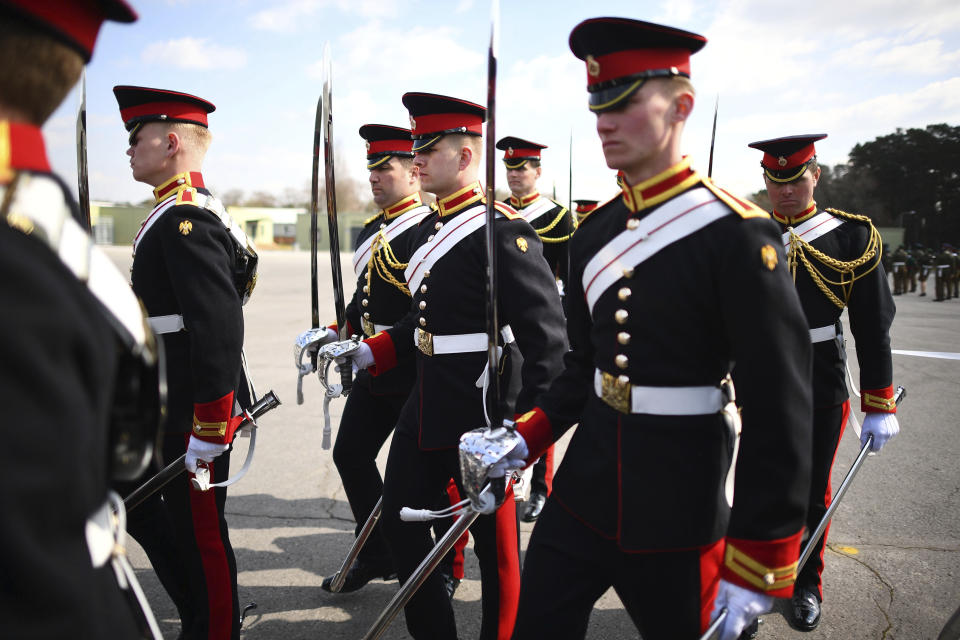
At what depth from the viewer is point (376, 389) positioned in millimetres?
3605

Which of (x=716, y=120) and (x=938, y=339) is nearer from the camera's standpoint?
(x=716, y=120)

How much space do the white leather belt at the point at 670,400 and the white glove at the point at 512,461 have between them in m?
0.35

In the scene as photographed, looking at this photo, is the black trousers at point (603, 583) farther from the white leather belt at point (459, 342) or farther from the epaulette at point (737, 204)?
the white leather belt at point (459, 342)

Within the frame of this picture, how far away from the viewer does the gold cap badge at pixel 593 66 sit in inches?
75.5

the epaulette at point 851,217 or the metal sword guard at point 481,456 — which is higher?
the epaulette at point 851,217

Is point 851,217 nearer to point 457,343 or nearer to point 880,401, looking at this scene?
point 880,401

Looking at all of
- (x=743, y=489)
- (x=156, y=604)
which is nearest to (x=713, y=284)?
(x=743, y=489)

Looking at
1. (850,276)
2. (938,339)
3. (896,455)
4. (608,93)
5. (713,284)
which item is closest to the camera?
(713,284)

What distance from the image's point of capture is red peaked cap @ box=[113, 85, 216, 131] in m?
3.05

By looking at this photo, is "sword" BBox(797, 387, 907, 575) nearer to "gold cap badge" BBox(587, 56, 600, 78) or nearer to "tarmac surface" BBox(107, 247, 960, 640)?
"tarmac surface" BBox(107, 247, 960, 640)

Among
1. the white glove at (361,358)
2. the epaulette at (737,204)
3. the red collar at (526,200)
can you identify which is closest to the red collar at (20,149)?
the epaulette at (737,204)

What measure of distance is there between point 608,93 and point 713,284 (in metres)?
0.56

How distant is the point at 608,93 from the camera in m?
1.89

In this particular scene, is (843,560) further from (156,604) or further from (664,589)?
(156,604)
